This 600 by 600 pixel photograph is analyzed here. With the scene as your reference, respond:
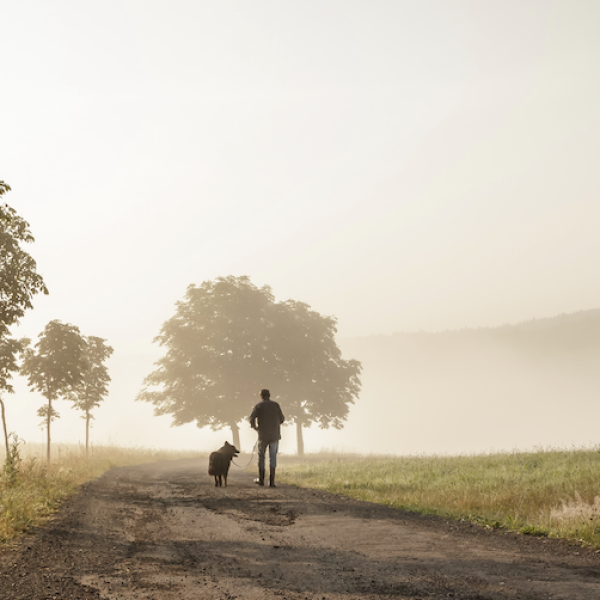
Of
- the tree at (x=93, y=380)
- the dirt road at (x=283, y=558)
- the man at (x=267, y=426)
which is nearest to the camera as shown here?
the dirt road at (x=283, y=558)

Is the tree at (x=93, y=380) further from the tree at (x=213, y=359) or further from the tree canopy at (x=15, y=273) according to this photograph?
the tree canopy at (x=15, y=273)

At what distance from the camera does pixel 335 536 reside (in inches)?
331

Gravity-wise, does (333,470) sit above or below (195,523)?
below

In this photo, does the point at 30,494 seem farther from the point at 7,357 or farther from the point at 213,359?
the point at 213,359

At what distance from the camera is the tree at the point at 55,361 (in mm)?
29688

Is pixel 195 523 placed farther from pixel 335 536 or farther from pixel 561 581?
pixel 561 581

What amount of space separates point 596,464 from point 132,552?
15182 mm

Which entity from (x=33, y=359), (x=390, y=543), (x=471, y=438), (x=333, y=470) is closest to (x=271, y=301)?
(x=33, y=359)

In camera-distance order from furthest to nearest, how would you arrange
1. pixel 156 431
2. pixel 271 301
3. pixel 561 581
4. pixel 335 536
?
pixel 156 431
pixel 271 301
pixel 335 536
pixel 561 581

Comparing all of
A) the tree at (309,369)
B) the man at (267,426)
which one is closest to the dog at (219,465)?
the man at (267,426)

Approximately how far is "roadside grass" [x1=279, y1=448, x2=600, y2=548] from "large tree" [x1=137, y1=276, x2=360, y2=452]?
807 inches

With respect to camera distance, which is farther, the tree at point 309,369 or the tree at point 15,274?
the tree at point 309,369

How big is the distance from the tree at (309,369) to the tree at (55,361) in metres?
16.7

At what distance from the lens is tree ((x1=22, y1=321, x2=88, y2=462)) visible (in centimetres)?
2969
